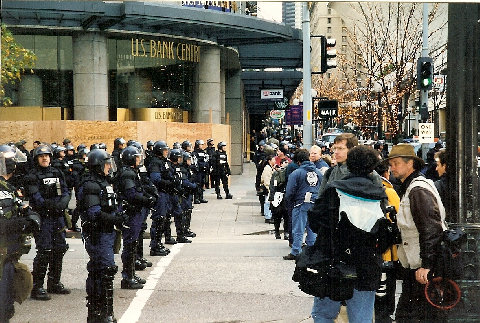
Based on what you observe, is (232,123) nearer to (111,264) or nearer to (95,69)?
(95,69)

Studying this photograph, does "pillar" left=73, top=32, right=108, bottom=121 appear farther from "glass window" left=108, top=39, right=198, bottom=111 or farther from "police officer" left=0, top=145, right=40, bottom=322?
"police officer" left=0, top=145, right=40, bottom=322

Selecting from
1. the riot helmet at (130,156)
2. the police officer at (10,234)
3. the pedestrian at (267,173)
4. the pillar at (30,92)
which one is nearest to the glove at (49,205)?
the riot helmet at (130,156)

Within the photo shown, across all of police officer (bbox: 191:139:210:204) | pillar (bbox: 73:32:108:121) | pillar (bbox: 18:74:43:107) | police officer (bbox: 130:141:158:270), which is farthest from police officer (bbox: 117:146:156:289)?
pillar (bbox: 18:74:43:107)

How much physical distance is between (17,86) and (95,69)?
3019 mm

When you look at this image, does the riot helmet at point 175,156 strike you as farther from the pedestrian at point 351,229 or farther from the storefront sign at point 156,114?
the storefront sign at point 156,114

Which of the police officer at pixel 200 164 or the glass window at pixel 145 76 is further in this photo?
the glass window at pixel 145 76

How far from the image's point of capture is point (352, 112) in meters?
39.0

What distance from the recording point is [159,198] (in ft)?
39.8

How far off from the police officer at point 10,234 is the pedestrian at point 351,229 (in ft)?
9.37

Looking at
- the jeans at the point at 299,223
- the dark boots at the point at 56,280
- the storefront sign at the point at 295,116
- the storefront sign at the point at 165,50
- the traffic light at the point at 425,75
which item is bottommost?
the dark boots at the point at 56,280

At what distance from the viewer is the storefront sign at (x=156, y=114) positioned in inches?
1058

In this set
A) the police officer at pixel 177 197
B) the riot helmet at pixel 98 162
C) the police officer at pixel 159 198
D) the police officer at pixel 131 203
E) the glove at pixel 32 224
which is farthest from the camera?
the police officer at pixel 177 197

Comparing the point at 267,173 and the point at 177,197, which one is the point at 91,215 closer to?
the point at 177,197

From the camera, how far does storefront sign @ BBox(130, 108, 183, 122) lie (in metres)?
26.9
